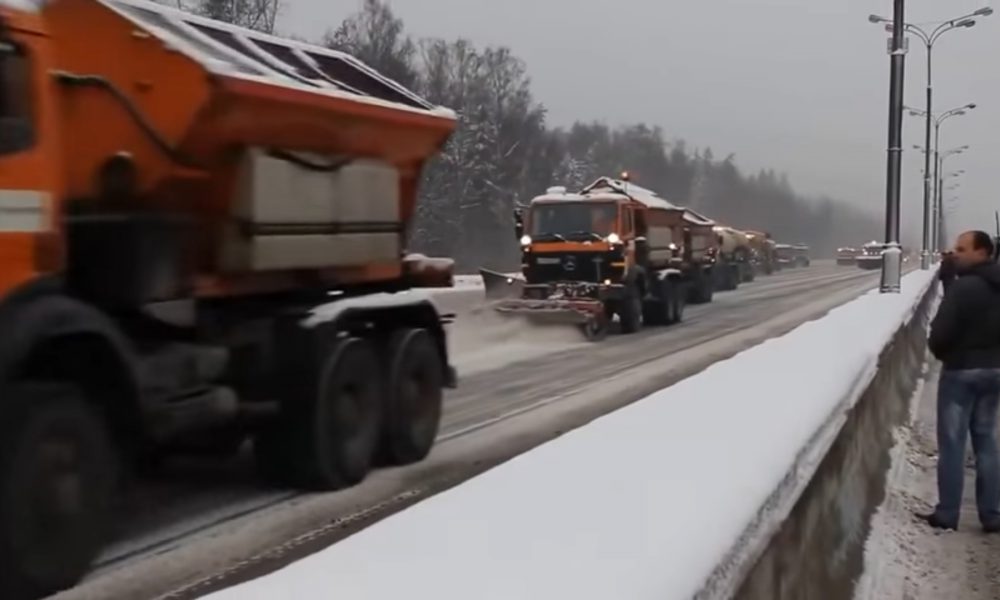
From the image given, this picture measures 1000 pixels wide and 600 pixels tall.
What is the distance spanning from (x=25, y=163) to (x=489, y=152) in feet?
216

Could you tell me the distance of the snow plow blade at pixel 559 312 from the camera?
83.5ft

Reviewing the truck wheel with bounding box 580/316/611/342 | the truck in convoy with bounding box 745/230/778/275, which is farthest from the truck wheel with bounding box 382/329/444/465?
the truck in convoy with bounding box 745/230/778/275

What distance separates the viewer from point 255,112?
8984 millimetres

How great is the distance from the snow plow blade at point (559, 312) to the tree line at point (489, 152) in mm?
18155

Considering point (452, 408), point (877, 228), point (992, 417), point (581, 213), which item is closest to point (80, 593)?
point (992, 417)

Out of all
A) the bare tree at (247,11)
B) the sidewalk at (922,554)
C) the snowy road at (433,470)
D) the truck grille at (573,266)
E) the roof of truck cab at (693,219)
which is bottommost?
the sidewalk at (922,554)

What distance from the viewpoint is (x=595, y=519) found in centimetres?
441

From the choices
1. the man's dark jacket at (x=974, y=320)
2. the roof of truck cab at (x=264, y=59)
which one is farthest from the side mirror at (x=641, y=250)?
the man's dark jacket at (x=974, y=320)

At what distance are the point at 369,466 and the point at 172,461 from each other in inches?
63.3

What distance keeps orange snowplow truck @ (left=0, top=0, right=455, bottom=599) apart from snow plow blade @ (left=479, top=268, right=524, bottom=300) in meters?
16.0

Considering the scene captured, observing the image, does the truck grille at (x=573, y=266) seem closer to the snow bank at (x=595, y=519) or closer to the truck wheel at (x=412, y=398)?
the truck wheel at (x=412, y=398)

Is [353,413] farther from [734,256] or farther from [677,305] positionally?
[734,256]

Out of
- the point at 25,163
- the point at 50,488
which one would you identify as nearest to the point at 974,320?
the point at 50,488

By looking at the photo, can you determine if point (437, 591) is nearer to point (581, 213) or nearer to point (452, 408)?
point (452, 408)
